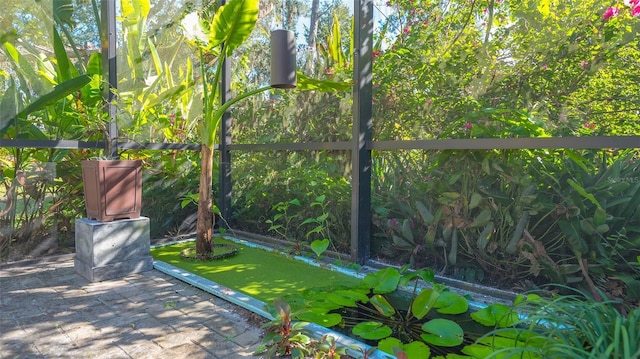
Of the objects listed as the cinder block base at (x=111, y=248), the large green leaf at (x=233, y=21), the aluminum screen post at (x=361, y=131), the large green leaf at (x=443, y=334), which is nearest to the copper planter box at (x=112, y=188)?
the cinder block base at (x=111, y=248)

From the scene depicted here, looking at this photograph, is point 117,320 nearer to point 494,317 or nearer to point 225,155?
point 494,317

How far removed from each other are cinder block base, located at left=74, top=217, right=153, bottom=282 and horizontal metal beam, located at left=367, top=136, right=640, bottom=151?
221cm

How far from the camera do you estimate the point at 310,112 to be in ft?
14.1

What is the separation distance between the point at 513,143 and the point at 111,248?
3.18 meters

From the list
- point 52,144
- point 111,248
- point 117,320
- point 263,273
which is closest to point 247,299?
point 263,273

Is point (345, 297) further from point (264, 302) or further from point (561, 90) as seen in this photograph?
point (561, 90)

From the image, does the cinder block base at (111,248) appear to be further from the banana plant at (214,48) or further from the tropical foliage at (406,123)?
the tropical foliage at (406,123)

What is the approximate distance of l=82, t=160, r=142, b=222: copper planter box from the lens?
3.42 m

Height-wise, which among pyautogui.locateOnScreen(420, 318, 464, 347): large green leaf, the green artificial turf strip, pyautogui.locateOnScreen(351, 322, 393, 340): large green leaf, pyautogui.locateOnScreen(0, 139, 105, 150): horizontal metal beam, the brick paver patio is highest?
pyautogui.locateOnScreen(0, 139, 105, 150): horizontal metal beam

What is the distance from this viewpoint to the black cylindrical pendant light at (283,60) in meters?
3.40

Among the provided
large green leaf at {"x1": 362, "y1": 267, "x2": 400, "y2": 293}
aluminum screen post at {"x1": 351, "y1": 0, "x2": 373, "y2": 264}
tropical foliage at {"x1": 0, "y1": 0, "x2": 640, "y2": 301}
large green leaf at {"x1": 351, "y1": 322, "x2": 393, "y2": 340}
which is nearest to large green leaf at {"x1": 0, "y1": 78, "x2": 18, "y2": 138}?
tropical foliage at {"x1": 0, "y1": 0, "x2": 640, "y2": 301}

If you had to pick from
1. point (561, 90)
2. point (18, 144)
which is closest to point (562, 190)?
point (561, 90)

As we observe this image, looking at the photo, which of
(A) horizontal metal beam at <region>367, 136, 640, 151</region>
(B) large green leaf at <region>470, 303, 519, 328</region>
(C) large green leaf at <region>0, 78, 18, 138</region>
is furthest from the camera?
(C) large green leaf at <region>0, 78, 18, 138</region>

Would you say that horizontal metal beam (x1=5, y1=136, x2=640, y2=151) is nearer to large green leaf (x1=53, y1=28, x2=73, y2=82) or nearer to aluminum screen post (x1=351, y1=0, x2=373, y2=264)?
aluminum screen post (x1=351, y1=0, x2=373, y2=264)
